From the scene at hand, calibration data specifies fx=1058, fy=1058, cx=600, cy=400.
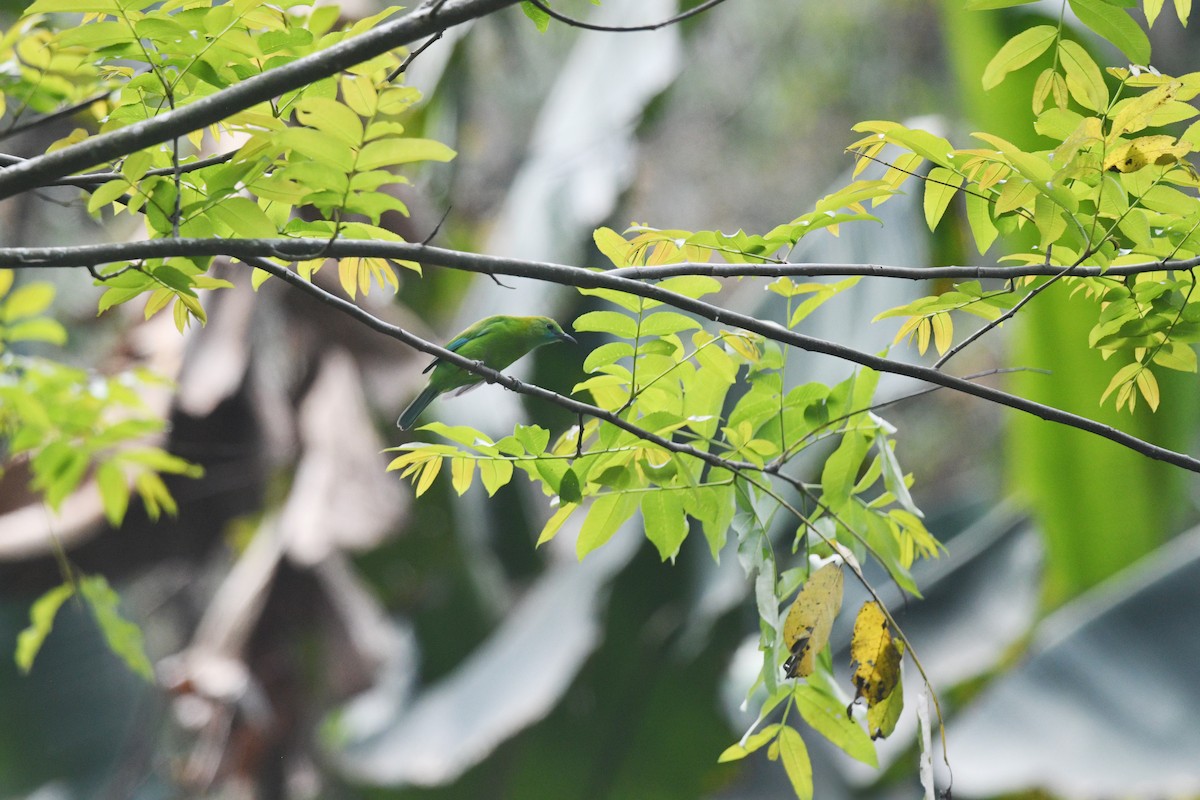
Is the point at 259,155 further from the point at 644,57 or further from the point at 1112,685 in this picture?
the point at 644,57

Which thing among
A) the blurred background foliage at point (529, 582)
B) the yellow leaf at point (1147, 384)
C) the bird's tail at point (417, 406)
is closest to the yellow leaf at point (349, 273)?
the bird's tail at point (417, 406)

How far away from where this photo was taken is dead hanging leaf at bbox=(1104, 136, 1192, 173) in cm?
115

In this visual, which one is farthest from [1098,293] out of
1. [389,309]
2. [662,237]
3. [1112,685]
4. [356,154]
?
[389,309]

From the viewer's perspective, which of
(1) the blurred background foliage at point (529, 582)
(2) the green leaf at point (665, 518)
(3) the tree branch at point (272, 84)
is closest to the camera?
(3) the tree branch at point (272, 84)

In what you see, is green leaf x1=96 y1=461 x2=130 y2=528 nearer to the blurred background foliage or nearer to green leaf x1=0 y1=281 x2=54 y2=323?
green leaf x1=0 y1=281 x2=54 y2=323

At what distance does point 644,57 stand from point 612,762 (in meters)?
3.82

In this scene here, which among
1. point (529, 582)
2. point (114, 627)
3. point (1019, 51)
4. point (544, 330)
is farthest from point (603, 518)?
point (529, 582)

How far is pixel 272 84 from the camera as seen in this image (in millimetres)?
927

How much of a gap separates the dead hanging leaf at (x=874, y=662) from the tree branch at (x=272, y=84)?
0.78 metres

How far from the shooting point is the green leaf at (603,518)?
130 centimetres

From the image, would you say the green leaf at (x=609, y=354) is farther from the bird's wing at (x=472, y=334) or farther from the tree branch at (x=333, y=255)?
the bird's wing at (x=472, y=334)

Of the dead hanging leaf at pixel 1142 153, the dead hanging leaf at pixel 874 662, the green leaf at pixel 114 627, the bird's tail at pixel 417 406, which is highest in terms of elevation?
the dead hanging leaf at pixel 1142 153

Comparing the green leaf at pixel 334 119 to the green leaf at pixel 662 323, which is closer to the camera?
the green leaf at pixel 334 119

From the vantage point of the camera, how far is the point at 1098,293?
1332mm
